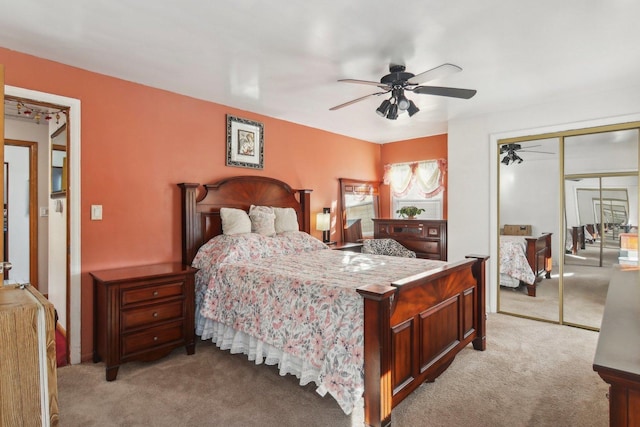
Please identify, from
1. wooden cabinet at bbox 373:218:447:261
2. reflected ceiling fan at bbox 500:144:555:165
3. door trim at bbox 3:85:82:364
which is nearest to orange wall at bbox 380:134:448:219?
wooden cabinet at bbox 373:218:447:261

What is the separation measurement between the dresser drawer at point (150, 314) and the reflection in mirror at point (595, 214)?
13.1 feet

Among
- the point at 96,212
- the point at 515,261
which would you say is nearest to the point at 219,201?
the point at 96,212

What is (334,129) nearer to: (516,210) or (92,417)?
(516,210)

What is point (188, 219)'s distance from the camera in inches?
139

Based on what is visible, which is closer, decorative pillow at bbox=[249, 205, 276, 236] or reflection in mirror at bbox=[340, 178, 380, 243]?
decorative pillow at bbox=[249, 205, 276, 236]

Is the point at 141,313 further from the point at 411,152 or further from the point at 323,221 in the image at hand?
the point at 411,152

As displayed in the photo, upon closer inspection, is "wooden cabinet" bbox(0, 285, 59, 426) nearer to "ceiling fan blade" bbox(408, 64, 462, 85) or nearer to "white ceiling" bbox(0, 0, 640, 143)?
"white ceiling" bbox(0, 0, 640, 143)

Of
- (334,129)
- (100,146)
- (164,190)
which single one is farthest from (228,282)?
(334,129)

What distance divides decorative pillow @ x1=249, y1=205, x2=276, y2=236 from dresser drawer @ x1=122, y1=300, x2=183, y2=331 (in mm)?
1144

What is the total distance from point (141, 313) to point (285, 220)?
1861 millimetres

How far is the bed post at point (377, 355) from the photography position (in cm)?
187

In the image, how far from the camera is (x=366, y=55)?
2674 mm

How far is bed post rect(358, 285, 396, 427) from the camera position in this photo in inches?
73.5

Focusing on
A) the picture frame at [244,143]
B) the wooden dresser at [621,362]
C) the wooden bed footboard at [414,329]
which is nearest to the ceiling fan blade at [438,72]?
the wooden bed footboard at [414,329]
